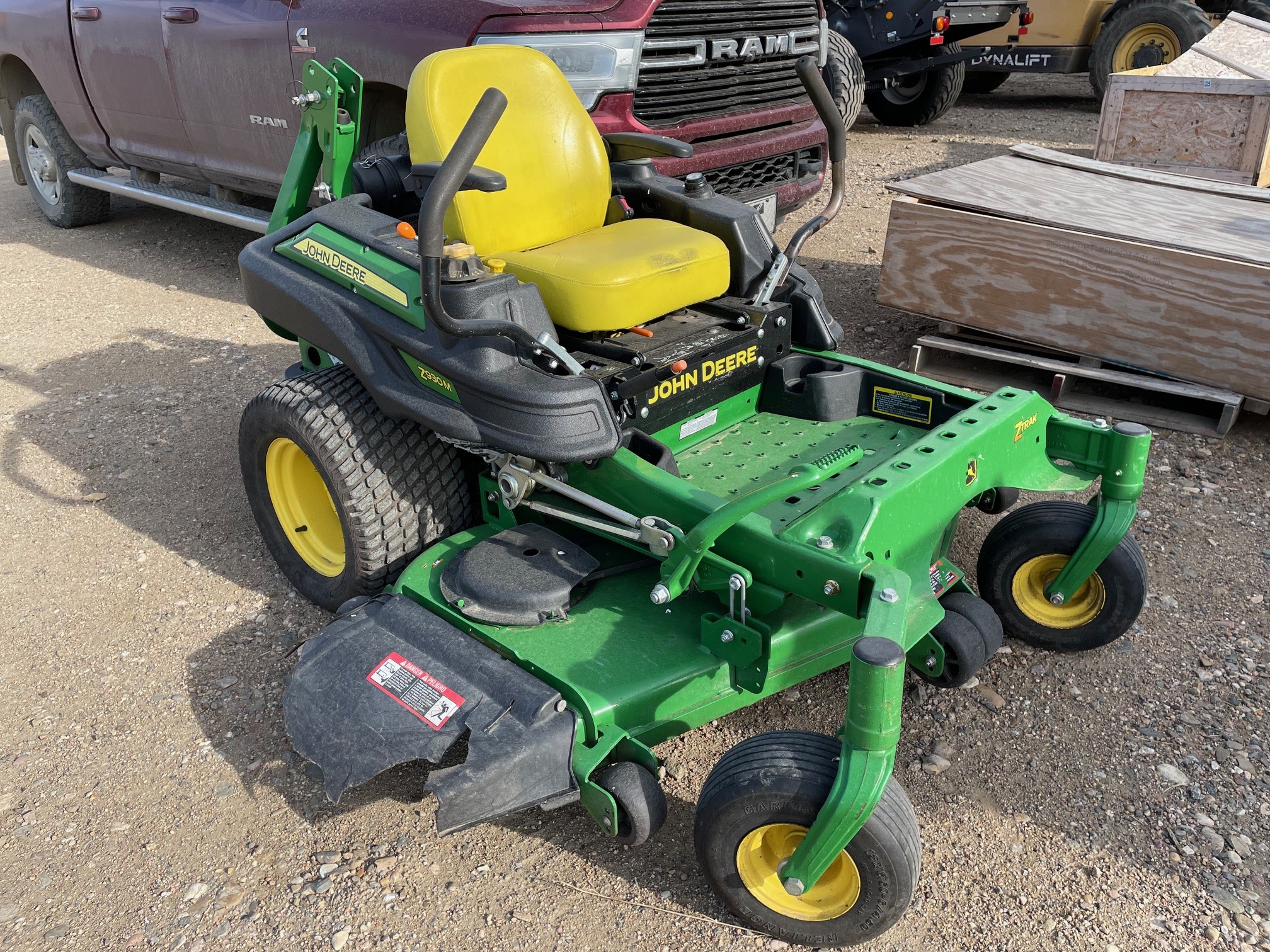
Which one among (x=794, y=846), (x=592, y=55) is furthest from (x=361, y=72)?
(x=794, y=846)

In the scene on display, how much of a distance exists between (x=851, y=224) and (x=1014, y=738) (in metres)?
4.68

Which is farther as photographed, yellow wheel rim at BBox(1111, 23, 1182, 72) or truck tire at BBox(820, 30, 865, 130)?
yellow wheel rim at BBox(1111, 23, 1182, 72)

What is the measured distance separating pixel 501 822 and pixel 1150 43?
9811 mm

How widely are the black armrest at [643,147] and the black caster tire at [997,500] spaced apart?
1.42 meters

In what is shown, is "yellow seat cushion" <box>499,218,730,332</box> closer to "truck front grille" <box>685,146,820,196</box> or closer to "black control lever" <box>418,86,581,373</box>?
"black control lever" <box>418,86,581,373</box>

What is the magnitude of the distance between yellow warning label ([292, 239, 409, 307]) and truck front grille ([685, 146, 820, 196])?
6.94ft

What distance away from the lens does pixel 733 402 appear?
10.6ft

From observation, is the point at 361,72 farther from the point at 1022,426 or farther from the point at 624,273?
the point at 1022,426

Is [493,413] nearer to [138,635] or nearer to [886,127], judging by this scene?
[138,635]

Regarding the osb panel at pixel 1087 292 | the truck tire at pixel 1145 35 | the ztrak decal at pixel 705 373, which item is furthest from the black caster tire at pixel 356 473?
the truck tire at pixel 1145 35

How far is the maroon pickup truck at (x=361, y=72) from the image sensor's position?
14.0 feet

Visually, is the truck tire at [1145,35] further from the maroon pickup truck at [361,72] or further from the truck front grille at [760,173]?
the maroon pickup truck at [361,72]

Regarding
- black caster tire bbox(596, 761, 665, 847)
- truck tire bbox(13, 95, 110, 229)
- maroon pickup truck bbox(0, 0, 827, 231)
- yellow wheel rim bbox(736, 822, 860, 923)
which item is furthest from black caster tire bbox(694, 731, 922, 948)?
truck tire bbox(13, 95, 110, 229)

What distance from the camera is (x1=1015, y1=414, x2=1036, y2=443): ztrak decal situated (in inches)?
110
